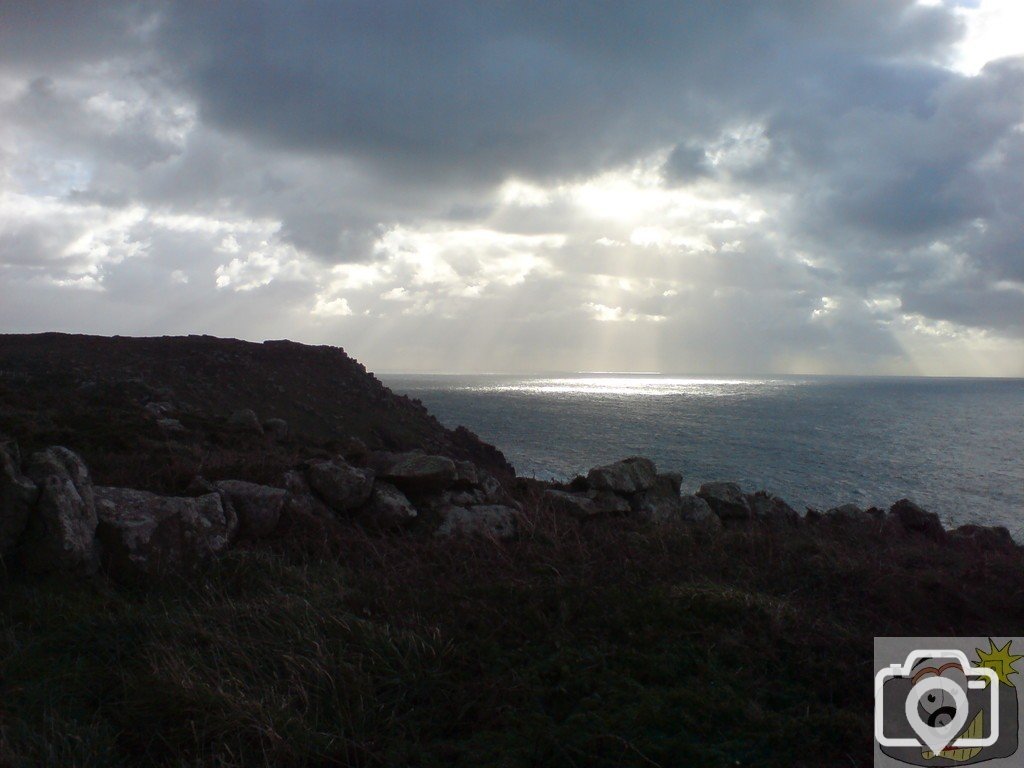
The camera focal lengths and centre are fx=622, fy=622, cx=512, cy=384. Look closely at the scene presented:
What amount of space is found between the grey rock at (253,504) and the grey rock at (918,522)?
14.8 m

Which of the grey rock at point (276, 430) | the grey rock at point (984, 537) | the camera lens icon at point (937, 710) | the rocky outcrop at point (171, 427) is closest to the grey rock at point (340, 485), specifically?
the rocky outcrop at point (171, 427)

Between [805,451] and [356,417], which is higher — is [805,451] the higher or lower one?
the lower one

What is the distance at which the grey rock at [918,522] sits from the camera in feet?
51.7

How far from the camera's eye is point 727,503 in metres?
15.2

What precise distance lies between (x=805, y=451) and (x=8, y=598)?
50.7 m

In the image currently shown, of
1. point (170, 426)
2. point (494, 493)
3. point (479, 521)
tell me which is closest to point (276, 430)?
point (170, 426)

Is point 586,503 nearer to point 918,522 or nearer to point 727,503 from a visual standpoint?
point 727,503

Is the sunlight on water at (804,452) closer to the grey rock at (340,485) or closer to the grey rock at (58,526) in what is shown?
the grey rock at (340,485)

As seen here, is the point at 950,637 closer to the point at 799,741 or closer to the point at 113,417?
the point at 799,741

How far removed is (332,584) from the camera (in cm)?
733

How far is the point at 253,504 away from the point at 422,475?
2.84m

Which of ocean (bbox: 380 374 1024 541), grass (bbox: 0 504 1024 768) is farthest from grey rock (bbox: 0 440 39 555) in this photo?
ocean (bbox: 380 374 1024 541)

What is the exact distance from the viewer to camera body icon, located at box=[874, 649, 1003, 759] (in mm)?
4551

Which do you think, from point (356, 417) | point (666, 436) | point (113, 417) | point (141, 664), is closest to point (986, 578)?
point (141, 664)
